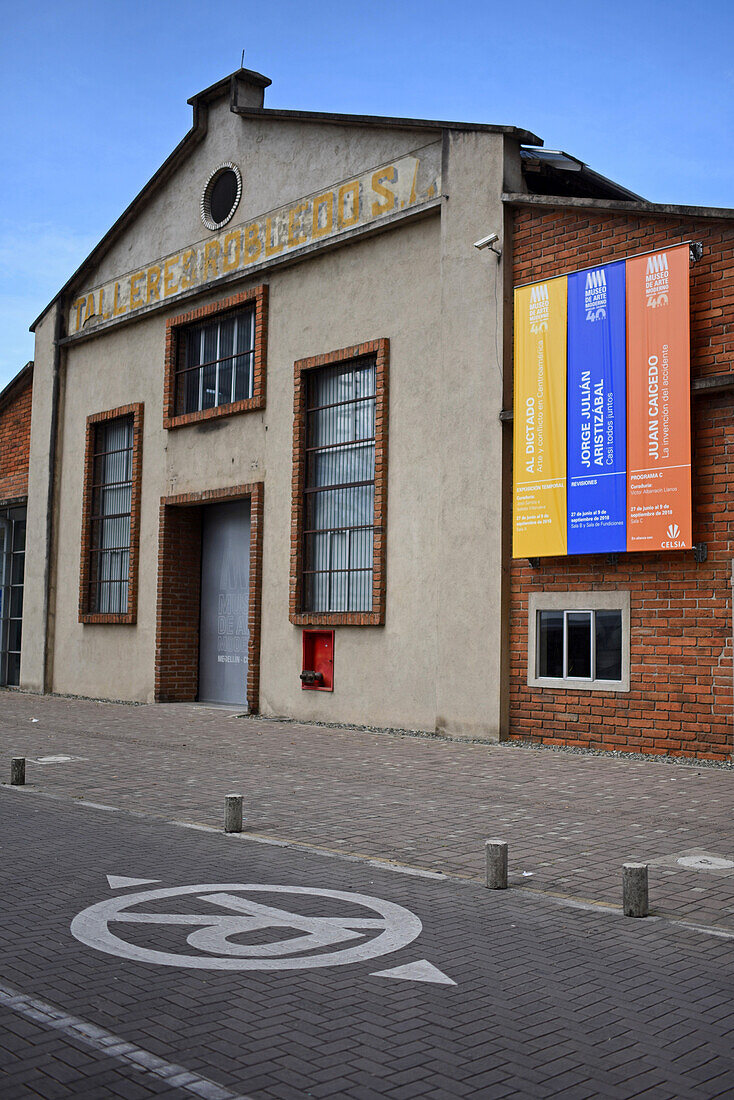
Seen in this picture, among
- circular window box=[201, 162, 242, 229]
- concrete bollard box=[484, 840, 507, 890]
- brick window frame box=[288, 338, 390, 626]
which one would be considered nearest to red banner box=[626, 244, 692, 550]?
brick window frame box=[288, 338, 390, 626]

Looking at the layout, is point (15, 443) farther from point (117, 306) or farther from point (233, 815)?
point (233, 815)

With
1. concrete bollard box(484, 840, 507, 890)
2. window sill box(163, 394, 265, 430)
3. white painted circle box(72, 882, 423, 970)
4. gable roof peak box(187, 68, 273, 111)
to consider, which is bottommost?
white painted circle box(72, 882, 423, 970)

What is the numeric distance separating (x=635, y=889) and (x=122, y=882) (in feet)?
9.83

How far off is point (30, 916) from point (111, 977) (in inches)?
47.1

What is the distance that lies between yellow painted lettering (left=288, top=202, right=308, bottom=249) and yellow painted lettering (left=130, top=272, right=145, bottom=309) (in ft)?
15.0

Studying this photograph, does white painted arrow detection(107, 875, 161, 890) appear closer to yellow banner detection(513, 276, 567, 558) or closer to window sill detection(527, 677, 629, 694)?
window sill detection(527, 677, 629, 694)

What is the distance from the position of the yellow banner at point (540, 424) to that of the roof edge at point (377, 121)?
230 cm

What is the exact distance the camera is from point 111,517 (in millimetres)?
22297

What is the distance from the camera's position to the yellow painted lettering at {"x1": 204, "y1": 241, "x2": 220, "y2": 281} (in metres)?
20.0

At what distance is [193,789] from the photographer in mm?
10477

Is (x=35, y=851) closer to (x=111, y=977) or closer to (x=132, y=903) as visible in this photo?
(x=132, y=903)

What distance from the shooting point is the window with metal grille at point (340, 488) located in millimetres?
16953

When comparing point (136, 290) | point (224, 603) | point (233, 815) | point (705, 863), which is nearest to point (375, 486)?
point (224, 603)

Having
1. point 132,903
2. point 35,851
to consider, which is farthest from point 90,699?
point 132,903
